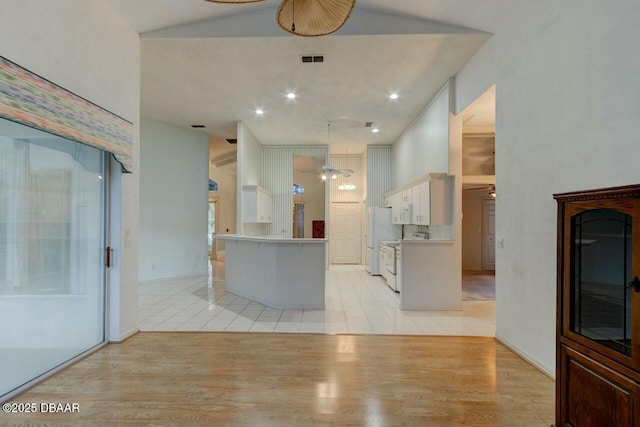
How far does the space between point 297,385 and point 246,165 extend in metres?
5.60

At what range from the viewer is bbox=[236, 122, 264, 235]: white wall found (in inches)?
274

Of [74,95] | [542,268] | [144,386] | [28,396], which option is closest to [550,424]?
[542,268]

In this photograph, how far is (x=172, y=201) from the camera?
7219 millimetres

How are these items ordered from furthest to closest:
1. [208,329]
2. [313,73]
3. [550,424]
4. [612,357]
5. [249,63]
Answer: [313,73], [249,63], [208,329], [550,424], [612,357]

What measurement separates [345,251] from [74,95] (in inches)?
318

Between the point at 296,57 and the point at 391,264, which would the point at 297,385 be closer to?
the point at 296,57

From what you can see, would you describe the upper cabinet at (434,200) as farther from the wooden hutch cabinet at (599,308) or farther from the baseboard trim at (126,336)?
the baseboard trim at (126,336)

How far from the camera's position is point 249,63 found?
4.32 meters

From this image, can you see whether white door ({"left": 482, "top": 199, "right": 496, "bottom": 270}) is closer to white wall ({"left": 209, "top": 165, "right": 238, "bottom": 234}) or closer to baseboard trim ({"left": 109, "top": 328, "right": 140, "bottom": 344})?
baseboard trim ({"left": 109, "top": 328, "right": 140, "bottom": 344})

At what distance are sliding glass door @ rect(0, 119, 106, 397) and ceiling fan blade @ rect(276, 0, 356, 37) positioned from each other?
223 centimetres

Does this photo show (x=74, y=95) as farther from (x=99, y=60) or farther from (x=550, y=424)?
(x=550, y=424)

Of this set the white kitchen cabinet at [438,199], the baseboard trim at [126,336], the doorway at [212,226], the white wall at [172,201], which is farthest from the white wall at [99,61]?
the doorway at [212,226]

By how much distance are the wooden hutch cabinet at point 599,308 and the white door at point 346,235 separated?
7983 mm

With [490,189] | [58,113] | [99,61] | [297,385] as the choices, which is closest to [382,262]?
[490,189]
